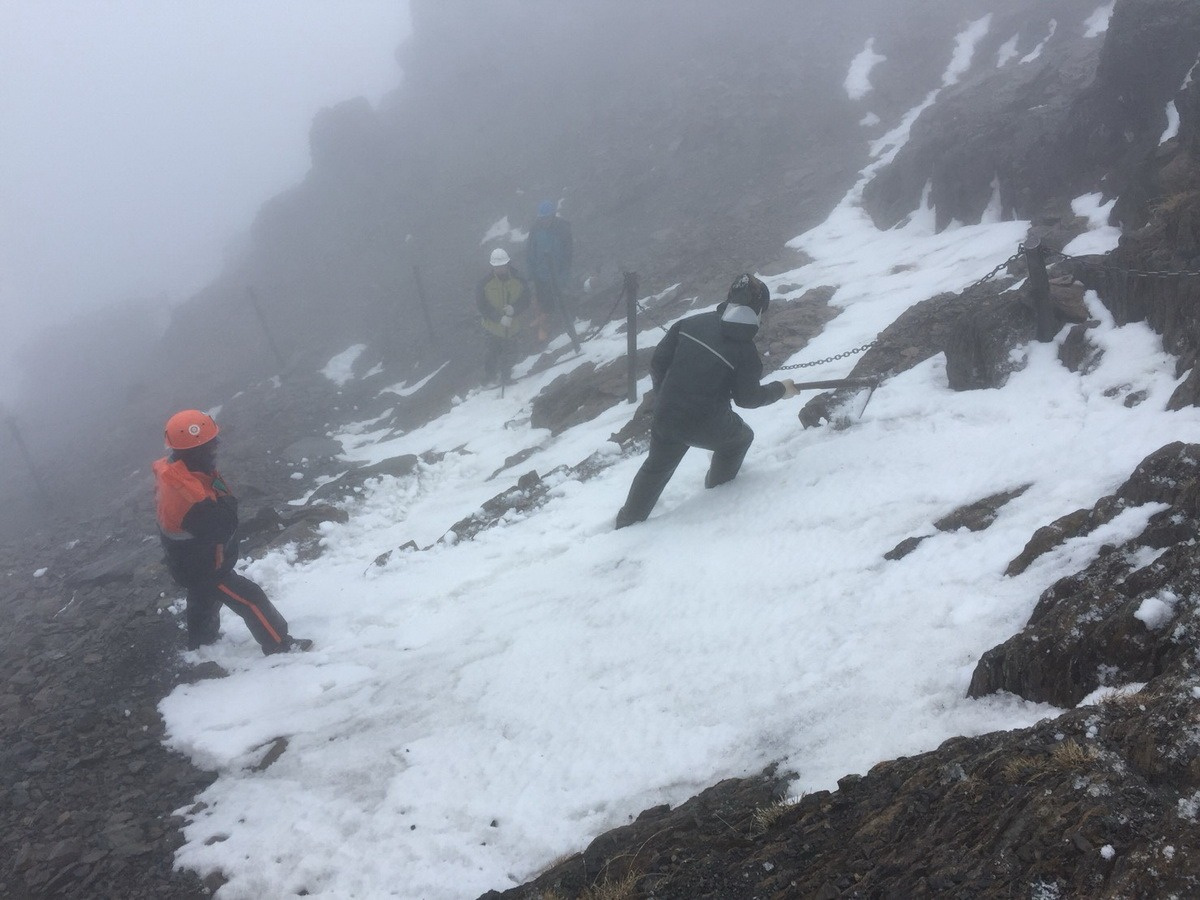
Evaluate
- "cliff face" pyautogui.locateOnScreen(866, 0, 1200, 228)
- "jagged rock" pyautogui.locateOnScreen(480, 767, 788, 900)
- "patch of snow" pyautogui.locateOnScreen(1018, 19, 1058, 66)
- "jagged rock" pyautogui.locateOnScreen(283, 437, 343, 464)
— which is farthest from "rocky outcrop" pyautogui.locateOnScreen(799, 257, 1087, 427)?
"patch of snow" pyautogui.locateOnScreen(1018, 19, 1058, 66)

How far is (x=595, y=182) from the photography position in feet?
88.7

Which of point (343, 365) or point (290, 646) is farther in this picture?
point (343, 365)

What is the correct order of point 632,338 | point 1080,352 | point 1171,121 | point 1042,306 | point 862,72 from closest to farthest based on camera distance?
point 1080,352, point 1042,306, point 1171,121, point 632,338, point 862,72

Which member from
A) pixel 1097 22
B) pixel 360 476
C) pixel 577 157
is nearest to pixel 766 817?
pixel 360 476

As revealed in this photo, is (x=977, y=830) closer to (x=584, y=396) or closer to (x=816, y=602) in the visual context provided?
(x=816, y=602)

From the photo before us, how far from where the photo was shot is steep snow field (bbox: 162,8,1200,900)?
3896 millimetres

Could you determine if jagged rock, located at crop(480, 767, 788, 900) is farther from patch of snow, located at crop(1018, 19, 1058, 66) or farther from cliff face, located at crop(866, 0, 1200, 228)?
patch of snow, located at crop(1018, 19, 1058, 66)

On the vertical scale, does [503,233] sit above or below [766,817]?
above

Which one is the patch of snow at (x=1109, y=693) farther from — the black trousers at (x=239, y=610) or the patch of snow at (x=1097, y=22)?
the patch of snow at (x=1097, y=22)

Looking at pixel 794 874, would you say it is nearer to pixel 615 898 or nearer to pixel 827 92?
pixel 615 898

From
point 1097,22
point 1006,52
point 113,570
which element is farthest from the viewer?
point 1006,52

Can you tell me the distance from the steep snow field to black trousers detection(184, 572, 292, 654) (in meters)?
0.22

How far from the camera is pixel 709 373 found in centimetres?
642

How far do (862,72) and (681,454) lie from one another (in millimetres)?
24497
